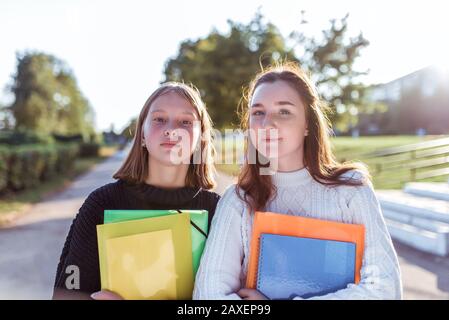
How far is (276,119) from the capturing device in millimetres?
1490

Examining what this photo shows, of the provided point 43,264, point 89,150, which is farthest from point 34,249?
point 89,150

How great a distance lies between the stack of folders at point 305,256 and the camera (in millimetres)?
1350

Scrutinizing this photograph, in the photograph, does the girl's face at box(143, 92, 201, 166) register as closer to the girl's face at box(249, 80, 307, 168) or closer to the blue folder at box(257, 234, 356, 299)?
the girl's face at box(249, 80, 307, 168)

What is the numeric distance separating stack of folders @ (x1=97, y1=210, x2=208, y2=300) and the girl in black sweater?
0.14 meters

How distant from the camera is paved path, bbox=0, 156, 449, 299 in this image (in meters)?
3.57

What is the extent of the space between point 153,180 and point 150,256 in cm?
40

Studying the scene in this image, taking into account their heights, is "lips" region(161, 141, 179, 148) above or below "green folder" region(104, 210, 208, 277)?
above

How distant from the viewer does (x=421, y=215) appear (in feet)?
15.4

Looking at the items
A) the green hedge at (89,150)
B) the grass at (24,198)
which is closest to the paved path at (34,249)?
the grass at (24,198)

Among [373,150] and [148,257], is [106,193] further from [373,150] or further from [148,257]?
[373,150]

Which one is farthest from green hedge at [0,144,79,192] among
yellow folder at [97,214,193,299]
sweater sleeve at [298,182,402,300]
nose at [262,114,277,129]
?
sweater sleeve at [298,182,402,300]

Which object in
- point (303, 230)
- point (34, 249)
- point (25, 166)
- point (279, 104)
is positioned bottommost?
point (34, 249)
